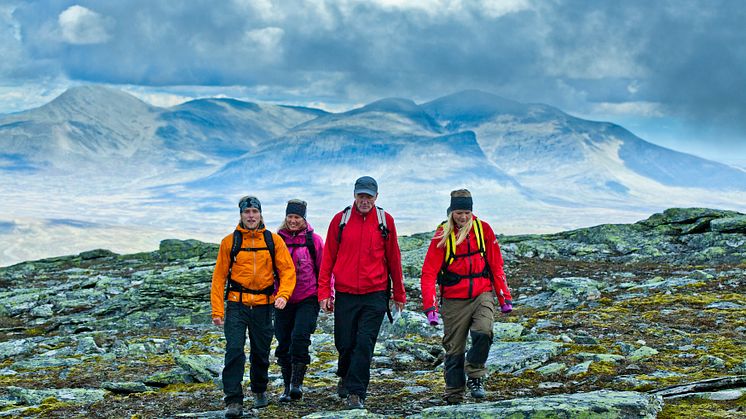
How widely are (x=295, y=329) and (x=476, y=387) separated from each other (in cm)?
284

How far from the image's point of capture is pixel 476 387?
11.4m

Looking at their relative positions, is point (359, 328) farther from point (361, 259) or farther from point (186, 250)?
point (186, 250)

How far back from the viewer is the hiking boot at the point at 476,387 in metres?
11.4

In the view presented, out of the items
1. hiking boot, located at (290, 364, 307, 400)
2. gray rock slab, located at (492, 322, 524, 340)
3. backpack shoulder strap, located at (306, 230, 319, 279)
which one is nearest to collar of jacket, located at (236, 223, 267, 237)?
backpack shoulder strap, located at (306, 230, 319, 279)

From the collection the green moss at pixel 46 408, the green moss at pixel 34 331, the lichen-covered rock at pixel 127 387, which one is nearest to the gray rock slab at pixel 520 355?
the lichen-covered rock at pixel 127 387

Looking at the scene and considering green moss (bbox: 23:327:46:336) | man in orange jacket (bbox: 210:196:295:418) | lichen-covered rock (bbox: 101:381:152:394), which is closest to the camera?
man in orange jacket (bbox: 210:196:295:418)

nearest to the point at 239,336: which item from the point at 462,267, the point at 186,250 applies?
the point at 462,267

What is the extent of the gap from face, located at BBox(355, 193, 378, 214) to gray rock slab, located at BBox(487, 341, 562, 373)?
432 cm

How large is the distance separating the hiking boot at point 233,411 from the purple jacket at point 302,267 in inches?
70.0

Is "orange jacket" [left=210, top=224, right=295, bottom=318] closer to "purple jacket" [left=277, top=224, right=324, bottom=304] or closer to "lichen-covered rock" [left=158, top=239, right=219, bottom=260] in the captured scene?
"purple jacket" [left=277, top=224, right=324, bottom=304]

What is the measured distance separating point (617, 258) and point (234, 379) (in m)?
27.3

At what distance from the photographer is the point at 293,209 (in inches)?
476

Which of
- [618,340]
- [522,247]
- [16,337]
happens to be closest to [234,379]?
[618,340]

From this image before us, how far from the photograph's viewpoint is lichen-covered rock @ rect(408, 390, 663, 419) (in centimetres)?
876
